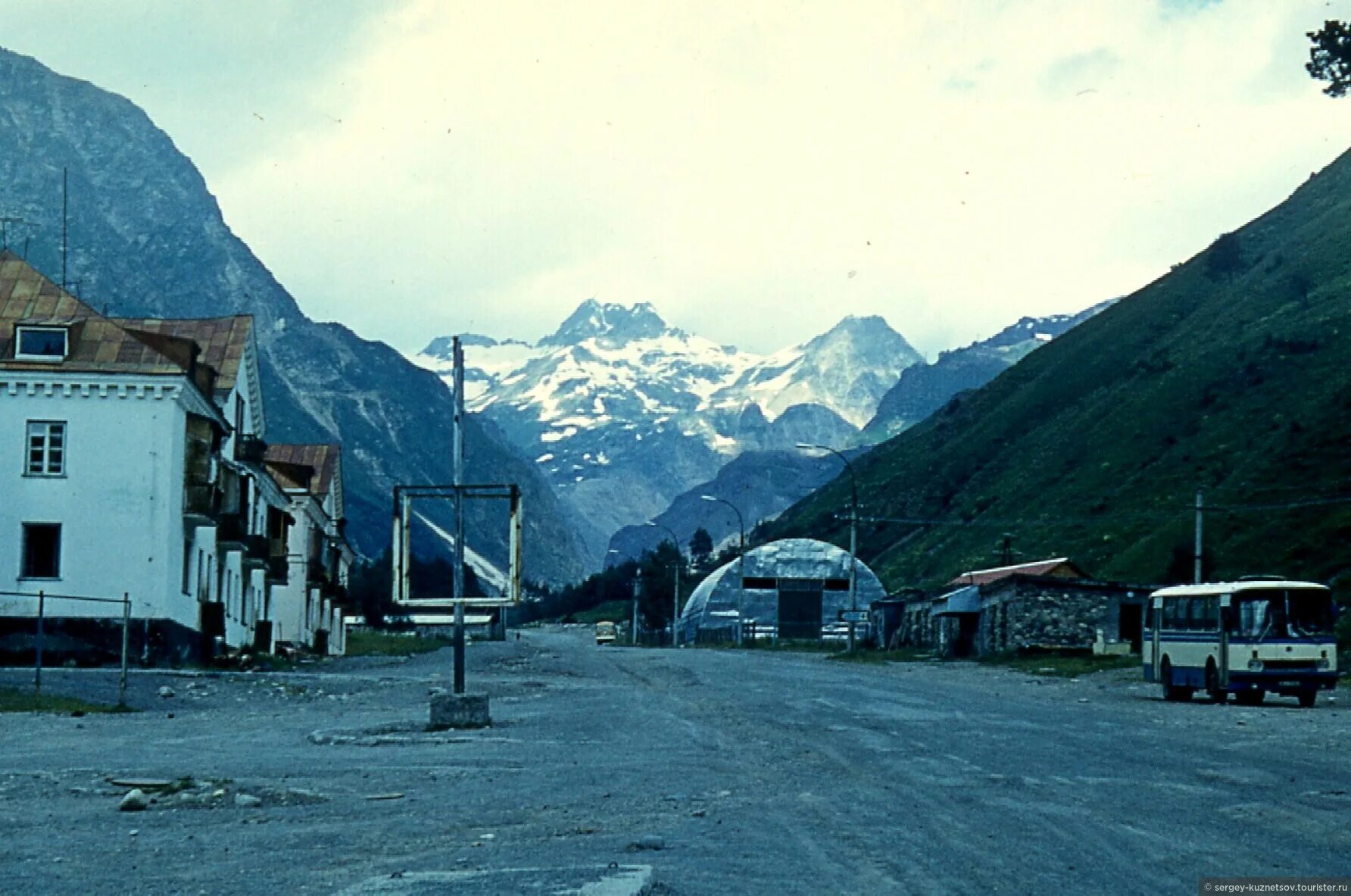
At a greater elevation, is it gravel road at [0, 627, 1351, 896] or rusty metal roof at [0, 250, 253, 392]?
rusty metal roof at [0, 250, 253, 392]

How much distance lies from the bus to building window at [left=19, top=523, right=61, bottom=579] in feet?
95.8

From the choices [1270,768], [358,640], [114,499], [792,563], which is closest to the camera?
[1270,768]

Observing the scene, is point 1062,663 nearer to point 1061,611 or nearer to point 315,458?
point 1061,611

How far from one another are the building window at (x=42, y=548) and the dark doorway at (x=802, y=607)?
71853 millimetres

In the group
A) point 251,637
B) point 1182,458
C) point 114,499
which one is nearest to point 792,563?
point 1182,458

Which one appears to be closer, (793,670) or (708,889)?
(708,889)

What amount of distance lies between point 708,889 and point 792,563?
107 m

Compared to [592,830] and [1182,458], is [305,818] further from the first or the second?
[1182,458]

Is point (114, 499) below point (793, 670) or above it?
above

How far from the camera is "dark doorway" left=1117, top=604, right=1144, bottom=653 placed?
236ft

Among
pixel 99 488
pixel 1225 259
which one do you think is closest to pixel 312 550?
pixel 99 488

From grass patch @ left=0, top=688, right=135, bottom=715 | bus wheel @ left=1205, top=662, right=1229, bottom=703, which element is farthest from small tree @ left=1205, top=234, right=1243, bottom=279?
grass patch @ left=0, top=688, right=135, bottom=715

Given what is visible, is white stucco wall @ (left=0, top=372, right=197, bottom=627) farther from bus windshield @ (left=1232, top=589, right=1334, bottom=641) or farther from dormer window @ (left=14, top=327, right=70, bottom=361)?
bus windshield @ (left=1232, top=589, right=1334, bottom=641)

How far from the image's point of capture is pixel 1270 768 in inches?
770
